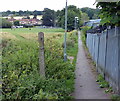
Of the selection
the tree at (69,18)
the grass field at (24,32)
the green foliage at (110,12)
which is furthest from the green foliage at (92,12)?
the tree at (69,18)

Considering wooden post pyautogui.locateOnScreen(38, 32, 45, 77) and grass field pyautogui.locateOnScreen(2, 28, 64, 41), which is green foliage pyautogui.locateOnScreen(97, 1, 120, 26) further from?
grass field pyautogui.locateOnScreen(2, 28, 64, 41)

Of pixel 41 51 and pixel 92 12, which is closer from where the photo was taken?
pixel 41 51

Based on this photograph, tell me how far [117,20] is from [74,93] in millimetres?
2981

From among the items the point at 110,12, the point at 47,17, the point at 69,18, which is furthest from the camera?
the point at 69,18

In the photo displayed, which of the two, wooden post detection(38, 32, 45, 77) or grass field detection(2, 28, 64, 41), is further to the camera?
grass field detection(2, 28, 64, 41)

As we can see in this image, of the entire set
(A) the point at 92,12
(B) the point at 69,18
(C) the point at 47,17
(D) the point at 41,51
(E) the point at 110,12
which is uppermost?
(A) the point at 92,12

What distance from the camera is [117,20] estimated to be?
6.71m

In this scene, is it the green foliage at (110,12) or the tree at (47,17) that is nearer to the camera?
the green foliage at (110,12)

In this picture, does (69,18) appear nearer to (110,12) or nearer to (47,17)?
(47,17)

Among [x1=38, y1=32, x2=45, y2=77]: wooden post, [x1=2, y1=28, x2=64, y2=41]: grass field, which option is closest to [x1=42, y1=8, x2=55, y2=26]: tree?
[x1=2, y1=28, x2=64, y2=41]: grass field

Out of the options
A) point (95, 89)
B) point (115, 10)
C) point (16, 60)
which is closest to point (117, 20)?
point (115, 10)

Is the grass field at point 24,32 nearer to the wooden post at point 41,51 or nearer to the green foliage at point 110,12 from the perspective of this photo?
the wooden post at point 41,51

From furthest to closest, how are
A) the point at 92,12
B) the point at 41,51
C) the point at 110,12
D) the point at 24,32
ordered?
1. the point at 92,12
2. the point at 24,32
3. the point at 41,51
4. the point at 110,12

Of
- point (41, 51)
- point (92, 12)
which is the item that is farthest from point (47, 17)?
point (92, 12)
